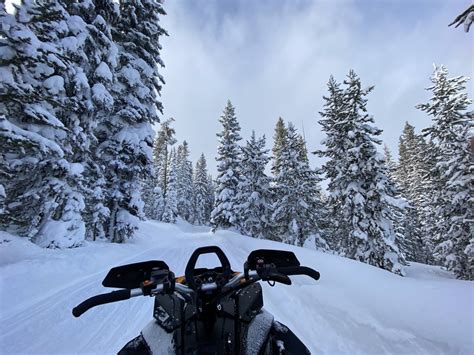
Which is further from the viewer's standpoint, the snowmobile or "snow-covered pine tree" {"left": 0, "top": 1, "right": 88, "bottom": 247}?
"snow-covered pine tree" {"left": 0, "top": 1, "right": 88, "bottom": 247}

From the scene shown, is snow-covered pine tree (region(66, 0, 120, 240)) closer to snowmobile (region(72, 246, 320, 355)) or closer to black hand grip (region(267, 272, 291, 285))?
snowmobile (region(72, 246, 320, 355))

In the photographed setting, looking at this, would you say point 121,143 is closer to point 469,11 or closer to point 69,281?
point 69,281

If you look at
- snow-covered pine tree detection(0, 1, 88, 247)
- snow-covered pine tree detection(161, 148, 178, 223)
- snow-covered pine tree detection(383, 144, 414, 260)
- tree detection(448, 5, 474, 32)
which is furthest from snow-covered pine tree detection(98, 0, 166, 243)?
snow-covered pine tree detection(161, 148, 178, 223)

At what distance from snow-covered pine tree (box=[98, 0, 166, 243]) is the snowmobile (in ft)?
45.6

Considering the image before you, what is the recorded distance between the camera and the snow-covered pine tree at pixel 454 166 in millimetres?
15082

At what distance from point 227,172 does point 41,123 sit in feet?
64.5

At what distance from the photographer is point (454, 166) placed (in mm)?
15562

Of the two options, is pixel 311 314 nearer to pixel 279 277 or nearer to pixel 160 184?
pixel 279 277

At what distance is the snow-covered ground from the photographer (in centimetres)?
326

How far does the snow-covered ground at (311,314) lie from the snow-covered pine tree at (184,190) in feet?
150

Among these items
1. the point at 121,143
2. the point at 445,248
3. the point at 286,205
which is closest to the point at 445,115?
the point at 445,248

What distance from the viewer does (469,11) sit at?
4.70 m

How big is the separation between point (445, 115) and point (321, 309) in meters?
18.6

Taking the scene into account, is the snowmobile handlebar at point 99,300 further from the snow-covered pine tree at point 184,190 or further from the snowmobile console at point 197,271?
the snow-covered pine tree at point 184,190
